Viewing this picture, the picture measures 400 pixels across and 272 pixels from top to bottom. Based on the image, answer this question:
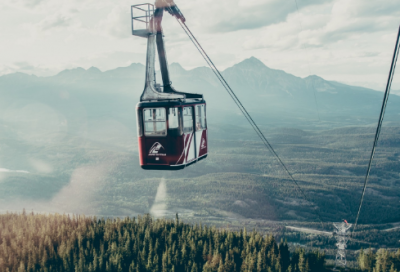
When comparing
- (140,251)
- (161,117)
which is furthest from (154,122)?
(140,251)

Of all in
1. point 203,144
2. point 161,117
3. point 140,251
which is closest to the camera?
point 161,117

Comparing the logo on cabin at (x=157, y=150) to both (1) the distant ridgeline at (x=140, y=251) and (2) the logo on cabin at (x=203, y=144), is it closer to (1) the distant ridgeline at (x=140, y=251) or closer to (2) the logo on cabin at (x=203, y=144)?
(2) the logo on cabin at (x=203, y=144)

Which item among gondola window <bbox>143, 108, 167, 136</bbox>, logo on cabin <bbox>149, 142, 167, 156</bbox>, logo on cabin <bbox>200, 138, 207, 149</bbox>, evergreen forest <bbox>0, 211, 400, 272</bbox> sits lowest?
evergreen forest <bbox>0, 211, 400, 272</bbox>

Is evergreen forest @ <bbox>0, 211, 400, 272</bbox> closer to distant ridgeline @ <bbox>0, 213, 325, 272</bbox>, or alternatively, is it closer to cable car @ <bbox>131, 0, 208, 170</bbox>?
distant ridgeline @ <bbox>0, 213, 325, 272</bbox>

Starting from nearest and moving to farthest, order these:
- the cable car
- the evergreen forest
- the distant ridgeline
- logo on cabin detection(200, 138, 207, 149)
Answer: the cable car → logo on cabin detection(200, 138, 207, 149) → the distant ridgeline → the evergreen forest

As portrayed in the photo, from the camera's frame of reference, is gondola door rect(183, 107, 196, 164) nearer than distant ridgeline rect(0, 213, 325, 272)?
Yes

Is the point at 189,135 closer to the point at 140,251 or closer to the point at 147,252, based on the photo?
the point at 140,251

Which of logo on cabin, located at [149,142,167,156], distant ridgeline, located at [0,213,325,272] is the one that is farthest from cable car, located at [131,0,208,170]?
distant ridgeline, located at [0,213,325,272]
